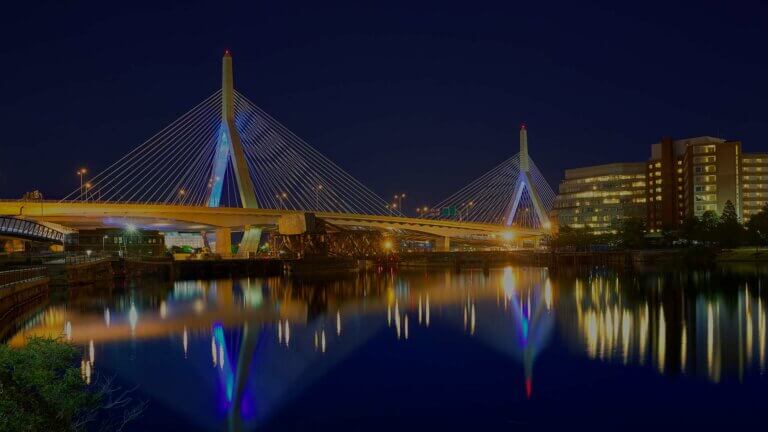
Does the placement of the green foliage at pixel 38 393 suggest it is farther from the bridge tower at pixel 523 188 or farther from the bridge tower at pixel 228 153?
the bridge tower at pixel 523 188

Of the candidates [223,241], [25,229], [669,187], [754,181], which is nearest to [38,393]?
[25,229]

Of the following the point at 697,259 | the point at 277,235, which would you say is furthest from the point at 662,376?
the point at 277,235

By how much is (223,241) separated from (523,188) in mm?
39534

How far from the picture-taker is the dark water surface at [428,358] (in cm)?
1437

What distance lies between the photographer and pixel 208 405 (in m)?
15.2

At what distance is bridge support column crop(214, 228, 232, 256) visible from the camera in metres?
60.8

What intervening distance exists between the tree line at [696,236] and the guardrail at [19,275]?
2317 inches

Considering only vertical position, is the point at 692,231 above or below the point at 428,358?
above

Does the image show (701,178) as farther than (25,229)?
Yes

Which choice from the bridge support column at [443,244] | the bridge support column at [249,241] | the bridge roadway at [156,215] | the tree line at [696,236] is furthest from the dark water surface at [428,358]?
the bridge support column at [443,244]

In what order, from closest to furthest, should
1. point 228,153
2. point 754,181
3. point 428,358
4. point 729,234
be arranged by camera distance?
1. point 428,358
2. point 228,153
3. point 729,234
4. point 754,181

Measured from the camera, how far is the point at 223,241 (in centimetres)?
6169

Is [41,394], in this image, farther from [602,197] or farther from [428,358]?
[602,197]

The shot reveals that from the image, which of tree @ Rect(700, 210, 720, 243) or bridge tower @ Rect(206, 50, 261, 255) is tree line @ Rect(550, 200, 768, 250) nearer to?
tree @ Rect(700, 210, 720, 243)
